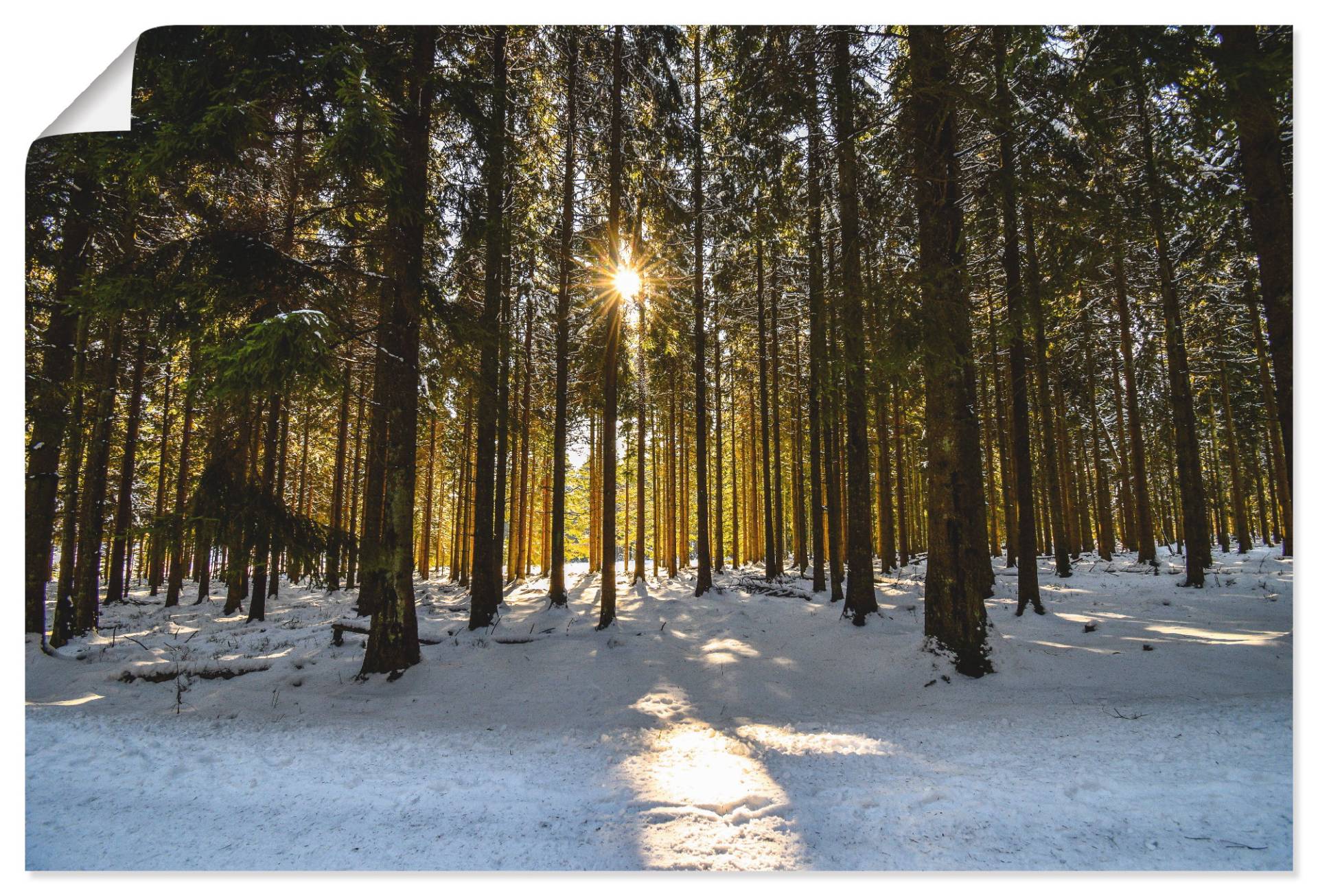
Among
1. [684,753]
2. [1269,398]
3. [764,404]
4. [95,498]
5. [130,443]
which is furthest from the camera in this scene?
[764,404]

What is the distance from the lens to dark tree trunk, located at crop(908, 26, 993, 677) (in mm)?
5621

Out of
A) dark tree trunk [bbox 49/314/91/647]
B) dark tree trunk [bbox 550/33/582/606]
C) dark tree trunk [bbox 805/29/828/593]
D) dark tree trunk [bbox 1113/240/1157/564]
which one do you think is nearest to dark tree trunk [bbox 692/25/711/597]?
dark tree trunk [bbox 805/29/828/593]

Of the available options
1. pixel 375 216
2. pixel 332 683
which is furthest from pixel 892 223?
pixel 332 683

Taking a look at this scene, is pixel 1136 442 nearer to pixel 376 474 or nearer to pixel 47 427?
pixel 376 474

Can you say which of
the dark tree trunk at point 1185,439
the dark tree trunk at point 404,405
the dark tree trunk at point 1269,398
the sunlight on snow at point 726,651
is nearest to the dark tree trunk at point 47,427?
the dark tree trunk at point 404,405

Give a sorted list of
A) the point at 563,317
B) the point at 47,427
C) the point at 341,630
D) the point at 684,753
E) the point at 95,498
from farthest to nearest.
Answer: the point at 563,317, the point at 95,498, the point at 341,630, the point at 47,427, the point at 684,753

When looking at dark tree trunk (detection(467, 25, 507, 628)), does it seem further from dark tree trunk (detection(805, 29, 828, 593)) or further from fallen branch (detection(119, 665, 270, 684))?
dark tree trunk (detection(805, 29, 828, 593))

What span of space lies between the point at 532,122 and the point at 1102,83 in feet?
31.7

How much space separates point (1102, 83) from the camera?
13.3 ft

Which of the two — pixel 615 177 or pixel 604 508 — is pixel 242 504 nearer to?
pixel 604 508

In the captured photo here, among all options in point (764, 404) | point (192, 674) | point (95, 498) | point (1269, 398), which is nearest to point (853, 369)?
point (764, 404)

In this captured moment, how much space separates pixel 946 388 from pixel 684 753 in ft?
16.8

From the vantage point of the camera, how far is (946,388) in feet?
20.2

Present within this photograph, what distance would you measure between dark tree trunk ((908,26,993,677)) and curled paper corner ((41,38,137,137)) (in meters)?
6.60
